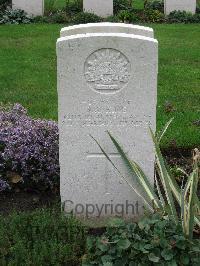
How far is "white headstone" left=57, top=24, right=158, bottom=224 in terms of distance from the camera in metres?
→ 4.44

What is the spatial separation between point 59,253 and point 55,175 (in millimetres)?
1297

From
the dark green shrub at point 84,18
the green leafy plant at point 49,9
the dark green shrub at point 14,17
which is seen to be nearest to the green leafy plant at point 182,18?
the dark green shrub at point 84,18

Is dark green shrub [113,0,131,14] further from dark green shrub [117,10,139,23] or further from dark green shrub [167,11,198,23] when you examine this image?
dark green shrub [167,11,198,23]

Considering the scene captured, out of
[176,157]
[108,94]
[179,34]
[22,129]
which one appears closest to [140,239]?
[108,94]

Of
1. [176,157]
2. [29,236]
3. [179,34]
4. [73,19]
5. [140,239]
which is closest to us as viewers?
[140,239]

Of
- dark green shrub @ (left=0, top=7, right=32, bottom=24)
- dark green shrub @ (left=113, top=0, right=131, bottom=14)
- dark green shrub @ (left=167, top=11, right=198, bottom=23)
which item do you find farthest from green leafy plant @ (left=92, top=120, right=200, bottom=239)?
dark green shrub @ (left=113, top=0, right=131, bottom=14)

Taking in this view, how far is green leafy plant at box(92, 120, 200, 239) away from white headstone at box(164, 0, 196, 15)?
11047 mm

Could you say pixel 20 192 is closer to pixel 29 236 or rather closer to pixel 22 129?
pixel 22 129

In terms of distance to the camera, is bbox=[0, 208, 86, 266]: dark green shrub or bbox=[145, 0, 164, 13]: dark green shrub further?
bbox=[145, 0, 164, 13]: dark green shrub

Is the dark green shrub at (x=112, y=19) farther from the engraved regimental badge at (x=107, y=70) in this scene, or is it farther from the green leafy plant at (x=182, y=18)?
the engraved regimental badge at (x=107, y=70)

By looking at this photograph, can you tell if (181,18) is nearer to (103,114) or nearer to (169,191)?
(103,114)

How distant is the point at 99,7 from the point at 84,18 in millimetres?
1038

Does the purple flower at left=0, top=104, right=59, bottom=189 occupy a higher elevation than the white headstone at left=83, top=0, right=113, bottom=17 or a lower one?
lower

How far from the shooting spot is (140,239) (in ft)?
12.8
